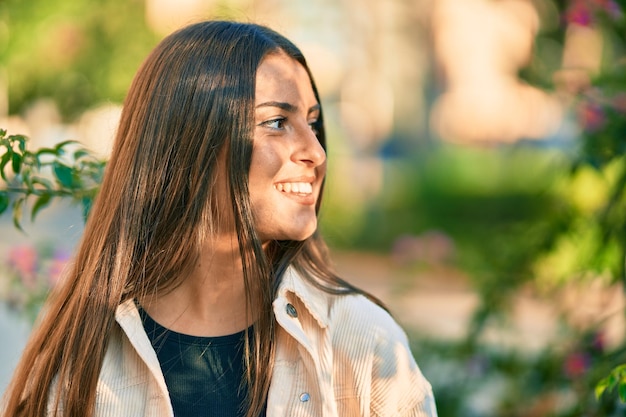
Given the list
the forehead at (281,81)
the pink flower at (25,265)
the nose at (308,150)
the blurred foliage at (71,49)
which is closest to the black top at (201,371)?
the nose at (308,150)

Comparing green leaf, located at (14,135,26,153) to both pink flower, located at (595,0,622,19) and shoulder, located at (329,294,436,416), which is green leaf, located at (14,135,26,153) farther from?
pink flower, located at (595,0,622,19)

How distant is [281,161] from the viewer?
2.19 metres

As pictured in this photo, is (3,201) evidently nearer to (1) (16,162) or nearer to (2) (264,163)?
(1) (16,162)

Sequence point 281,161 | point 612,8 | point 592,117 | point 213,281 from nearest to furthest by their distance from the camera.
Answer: point 281,161 → point 213,281 → point 612,8 → point 592,117

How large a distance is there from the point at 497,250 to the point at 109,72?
325 cm

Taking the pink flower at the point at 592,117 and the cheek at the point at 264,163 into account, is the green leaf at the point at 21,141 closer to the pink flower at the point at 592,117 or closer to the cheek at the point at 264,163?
the cheek at the point at 264,163

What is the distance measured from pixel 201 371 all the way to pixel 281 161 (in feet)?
1.62

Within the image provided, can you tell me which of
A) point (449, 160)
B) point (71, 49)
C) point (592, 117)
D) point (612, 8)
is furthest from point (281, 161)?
point (449, 160)

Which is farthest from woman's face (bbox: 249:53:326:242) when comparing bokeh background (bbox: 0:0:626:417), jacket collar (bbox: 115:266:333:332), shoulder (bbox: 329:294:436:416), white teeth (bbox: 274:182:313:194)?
→ bokeh background (bbox: 0:0:626:417)

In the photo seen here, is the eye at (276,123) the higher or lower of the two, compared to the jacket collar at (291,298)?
higher

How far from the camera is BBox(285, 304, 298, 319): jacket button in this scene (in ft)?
7.06

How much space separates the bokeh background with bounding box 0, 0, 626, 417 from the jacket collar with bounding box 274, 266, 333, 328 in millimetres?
670

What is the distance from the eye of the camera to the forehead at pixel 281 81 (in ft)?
7.22

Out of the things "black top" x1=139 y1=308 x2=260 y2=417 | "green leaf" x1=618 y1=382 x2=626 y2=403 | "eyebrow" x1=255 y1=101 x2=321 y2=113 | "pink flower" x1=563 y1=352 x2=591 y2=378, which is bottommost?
"pink flower" x1=563 y1=352 x2=591 y2=378
